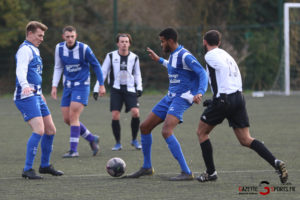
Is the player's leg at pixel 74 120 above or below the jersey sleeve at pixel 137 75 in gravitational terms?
below

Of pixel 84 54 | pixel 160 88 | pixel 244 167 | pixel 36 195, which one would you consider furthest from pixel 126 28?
pixel 36 195

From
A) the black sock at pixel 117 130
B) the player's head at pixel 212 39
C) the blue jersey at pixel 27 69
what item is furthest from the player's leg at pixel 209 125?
the black sock at pixel 117 130

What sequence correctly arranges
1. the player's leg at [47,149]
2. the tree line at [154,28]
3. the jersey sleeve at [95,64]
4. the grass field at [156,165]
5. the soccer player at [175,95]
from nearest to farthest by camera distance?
1. the grass field at [156,165]
2. the soccer player at [175,95]
3. the player's leg at [47,149]
4. the jersey sleeve at [95,64]
5. the tree line at [154,28]

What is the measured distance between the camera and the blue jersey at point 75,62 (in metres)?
10.3

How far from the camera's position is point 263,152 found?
7.45m

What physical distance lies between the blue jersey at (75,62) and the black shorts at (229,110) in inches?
120

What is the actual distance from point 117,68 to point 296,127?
14.4ft

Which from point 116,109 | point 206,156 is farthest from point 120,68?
point 206,156

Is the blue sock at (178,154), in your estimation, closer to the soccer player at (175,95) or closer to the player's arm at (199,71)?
the soccer player at (175,95)

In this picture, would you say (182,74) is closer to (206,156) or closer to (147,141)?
(147,141)

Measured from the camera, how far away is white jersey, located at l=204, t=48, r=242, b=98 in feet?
24.6

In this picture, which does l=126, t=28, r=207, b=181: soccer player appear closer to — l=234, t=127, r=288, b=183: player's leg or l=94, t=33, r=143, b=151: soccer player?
l=234, t=127, r=288, b=183: player's leg

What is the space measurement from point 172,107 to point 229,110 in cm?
82

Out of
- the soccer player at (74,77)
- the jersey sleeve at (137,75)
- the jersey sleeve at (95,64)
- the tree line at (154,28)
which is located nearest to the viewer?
the jersey sleeve at (95,64)
